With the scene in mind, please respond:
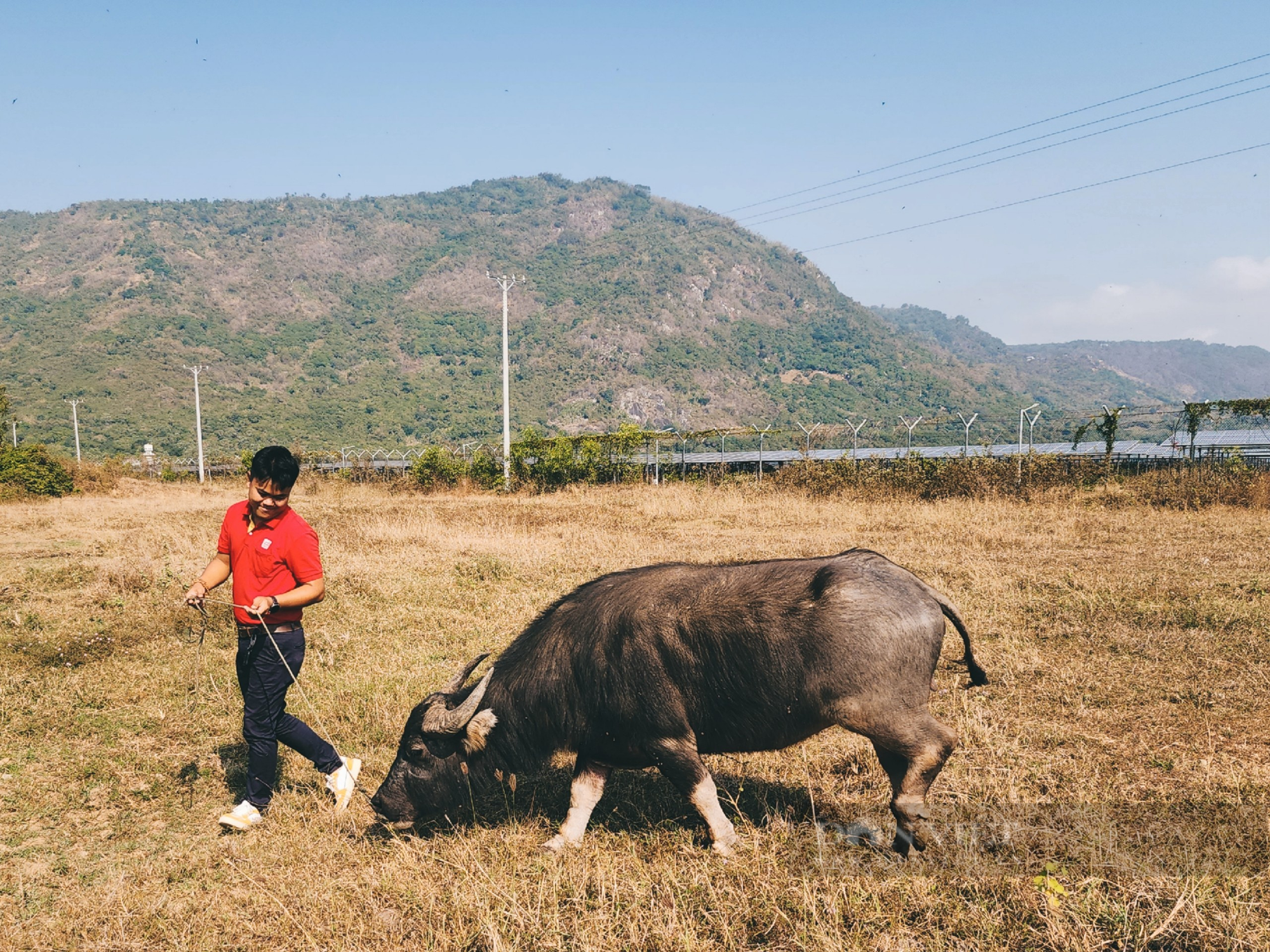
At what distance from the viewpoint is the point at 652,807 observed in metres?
4.72

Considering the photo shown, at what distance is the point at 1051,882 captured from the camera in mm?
3393

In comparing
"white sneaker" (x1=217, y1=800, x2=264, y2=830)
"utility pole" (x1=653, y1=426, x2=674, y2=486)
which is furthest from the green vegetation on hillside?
"white sneaker" (x1=217, y1=800, x2=264, y2=830)

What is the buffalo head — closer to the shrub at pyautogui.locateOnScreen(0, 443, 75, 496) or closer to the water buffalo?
the water buffalo

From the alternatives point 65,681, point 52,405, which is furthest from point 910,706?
point 52,405

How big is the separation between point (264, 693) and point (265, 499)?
1.15m

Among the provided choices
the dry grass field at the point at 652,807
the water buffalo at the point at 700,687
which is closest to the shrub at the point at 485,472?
the dry grass field at the point at 652,807

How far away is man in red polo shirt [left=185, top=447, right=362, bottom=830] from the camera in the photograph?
Answer: 4.54 meters

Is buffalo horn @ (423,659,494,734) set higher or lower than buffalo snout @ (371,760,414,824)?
higher

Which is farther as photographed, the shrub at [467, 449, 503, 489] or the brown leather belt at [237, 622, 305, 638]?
the shrub at [467, 449, 503, 489]

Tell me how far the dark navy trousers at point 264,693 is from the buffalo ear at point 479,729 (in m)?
Result: 1.12

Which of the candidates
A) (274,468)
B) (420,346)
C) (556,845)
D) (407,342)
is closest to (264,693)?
(274,468)

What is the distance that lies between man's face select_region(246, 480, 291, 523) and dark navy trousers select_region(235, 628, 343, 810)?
2.26ft

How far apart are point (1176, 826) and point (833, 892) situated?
1986mm

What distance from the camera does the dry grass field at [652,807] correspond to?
338cm
